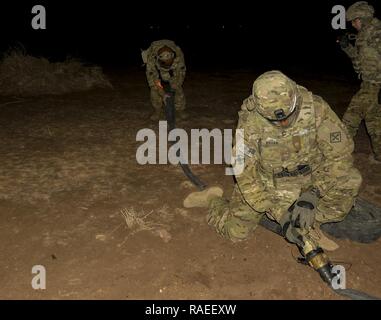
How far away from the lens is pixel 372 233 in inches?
134

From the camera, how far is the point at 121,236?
143 inches

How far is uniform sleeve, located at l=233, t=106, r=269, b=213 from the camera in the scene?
3248mm

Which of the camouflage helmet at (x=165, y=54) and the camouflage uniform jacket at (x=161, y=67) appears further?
the camouflage uniform jacket at (x=161, y=67)

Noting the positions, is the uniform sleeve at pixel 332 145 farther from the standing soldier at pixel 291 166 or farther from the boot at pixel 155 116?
the boot at pixel 155 116

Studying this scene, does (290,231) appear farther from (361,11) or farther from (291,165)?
(361,11)

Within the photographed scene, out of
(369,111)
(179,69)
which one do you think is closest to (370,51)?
(369,111)

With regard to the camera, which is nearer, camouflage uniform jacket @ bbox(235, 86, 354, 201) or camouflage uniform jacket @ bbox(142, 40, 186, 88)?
camouflage uniform jacket @ bbox(235, 86, 354, 201)

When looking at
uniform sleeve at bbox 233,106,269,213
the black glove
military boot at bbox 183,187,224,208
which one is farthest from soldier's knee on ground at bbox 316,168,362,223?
military boot at bbox 183,187,224,208

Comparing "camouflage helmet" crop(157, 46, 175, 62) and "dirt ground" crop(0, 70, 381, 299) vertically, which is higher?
"camouflage helmet" crop(157, 46, 175, 62)

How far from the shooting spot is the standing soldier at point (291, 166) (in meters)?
2.95

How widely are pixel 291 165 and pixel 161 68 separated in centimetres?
389

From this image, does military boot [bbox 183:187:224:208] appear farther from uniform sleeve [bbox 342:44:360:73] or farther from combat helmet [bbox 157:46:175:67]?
combat helmet [bbox 157:46:175:67]

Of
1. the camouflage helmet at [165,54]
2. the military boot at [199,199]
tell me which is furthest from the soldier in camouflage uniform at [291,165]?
the camouflage helmet at [165,54]

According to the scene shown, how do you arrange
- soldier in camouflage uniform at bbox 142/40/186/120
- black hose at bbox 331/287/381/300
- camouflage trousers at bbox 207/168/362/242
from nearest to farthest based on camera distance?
1. black hose at bbox 331/287/381/300
2. camouflage trousers at bbox 207/168/362/242
3. soldier in camouflage uniform at bbox 142/40/186/120
